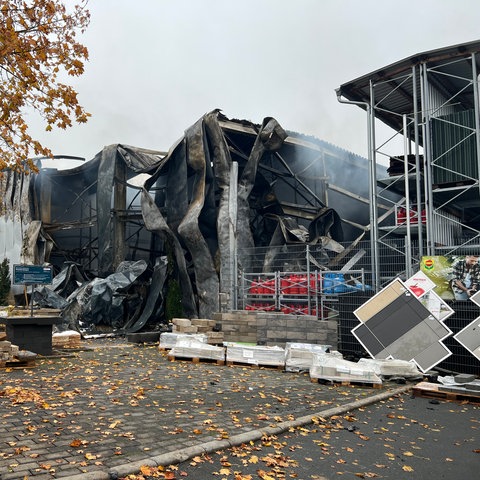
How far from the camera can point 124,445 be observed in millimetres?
5156

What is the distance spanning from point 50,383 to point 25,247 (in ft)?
52.6

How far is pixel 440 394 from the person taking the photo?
27.1 feet

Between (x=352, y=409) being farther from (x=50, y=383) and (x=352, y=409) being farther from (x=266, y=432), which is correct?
(x=50, y=383)

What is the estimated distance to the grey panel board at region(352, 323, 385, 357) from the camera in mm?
10328

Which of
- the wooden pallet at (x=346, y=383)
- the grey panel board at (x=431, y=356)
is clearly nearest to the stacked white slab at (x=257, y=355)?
the wooden pallet at (x=346, y=383)

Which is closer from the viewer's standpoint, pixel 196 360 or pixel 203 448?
pixel 203 448

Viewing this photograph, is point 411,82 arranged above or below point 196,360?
above

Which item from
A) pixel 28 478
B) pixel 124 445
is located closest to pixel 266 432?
pixel 124 445

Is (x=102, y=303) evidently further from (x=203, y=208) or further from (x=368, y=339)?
(x=368, y=339)

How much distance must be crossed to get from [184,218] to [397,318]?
903 centimetres

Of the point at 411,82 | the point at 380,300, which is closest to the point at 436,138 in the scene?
the point at 411,82

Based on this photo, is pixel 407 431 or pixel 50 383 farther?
pixel 50 383

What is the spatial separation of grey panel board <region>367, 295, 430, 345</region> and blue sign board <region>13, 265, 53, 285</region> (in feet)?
26.7

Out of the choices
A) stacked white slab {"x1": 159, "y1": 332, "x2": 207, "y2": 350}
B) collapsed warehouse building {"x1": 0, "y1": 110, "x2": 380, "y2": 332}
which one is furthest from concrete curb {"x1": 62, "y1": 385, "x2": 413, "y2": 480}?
collapsed warehouse building {"x1": 0, "y1": 110, "x2": 380, "y2": 332}
